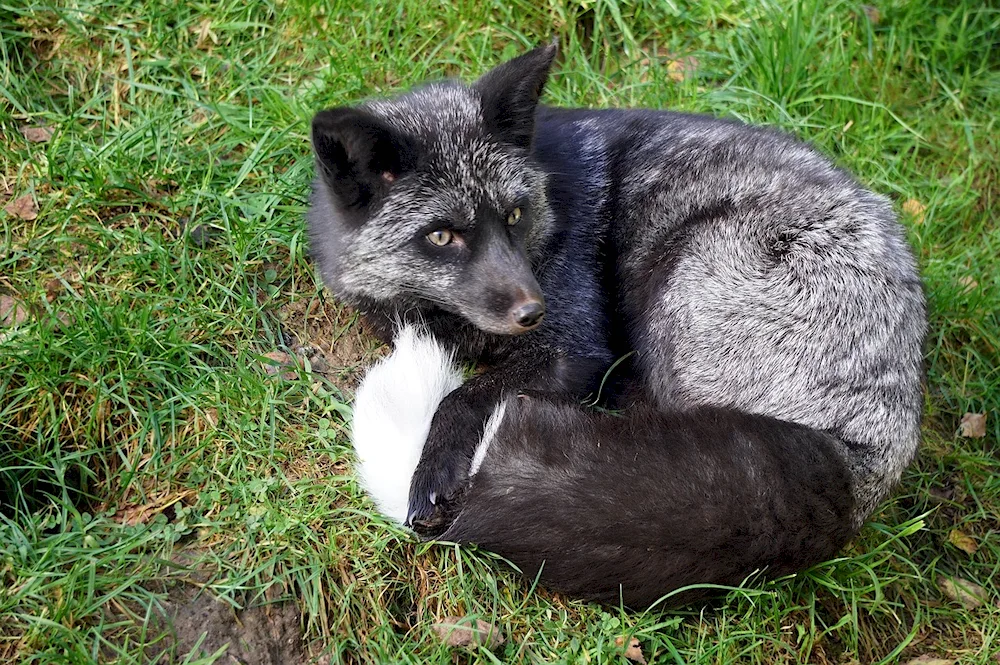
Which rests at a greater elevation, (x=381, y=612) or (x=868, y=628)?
(x=381, y=612)

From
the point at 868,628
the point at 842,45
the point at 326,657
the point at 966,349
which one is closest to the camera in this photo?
the point at 326,657

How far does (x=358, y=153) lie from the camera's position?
11.4 ft

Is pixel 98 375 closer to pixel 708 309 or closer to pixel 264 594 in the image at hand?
pixel 264 594

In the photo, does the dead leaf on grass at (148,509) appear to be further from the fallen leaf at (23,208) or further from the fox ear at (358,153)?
the fallen leaf at (23,208)

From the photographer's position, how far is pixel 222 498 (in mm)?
3650

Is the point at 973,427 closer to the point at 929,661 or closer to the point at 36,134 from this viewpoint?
the point at 929,661

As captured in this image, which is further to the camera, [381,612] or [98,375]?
[98,375]

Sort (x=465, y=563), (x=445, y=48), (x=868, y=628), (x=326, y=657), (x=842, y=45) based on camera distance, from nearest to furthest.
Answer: (x=326, y=657) → (x=465, y=563) → (x=868, y=628) → (x=445, y=48) → (x=842, y=45)

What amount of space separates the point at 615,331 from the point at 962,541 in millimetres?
1966

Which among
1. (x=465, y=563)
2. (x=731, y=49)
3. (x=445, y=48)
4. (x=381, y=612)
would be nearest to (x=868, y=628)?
(x=465, y=563)

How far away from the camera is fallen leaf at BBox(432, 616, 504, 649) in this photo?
132 inches

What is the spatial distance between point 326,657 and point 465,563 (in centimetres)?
65

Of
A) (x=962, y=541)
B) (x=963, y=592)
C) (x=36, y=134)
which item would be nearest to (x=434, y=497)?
(x=963, y=592)

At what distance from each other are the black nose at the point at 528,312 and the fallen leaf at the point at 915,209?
2939 millimetres
